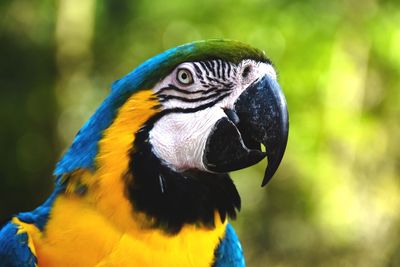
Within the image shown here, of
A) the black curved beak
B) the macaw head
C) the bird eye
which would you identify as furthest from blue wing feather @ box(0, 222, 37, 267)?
the bird eye

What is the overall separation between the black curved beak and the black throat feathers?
0.11 m

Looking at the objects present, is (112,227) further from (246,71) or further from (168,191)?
(246,71)

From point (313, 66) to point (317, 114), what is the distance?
2.05 ft

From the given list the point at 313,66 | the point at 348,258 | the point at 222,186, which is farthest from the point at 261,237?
the point at 222,186

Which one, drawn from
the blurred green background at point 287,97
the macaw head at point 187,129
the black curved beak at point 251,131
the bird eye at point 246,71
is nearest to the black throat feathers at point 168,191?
the macaw head at point 187,129

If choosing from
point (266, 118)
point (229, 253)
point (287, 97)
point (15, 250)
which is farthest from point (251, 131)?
point (287, 97)

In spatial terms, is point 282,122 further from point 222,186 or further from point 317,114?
point 317,114

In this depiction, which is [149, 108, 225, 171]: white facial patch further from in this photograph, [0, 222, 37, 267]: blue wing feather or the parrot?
[0, 222, 37, 267]: blue wing feather

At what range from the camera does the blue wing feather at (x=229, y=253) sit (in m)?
2.06

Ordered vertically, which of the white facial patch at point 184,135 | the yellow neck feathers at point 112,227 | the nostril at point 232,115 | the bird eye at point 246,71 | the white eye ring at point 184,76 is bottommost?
the yellow neck feathers at point 112,227

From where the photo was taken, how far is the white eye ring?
1956 millimetres

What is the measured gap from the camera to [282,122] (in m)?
1.90

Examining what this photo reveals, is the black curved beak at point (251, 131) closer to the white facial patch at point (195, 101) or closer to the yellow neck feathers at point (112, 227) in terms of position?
the white facial patch at point (195, 101)

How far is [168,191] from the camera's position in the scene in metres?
1.96
